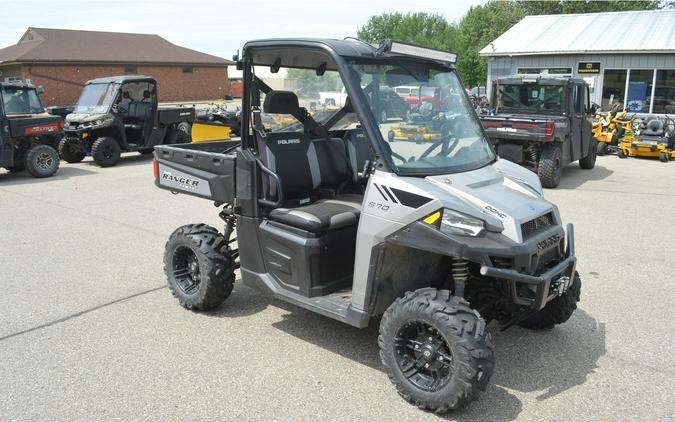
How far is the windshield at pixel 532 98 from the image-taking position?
11.9 metres

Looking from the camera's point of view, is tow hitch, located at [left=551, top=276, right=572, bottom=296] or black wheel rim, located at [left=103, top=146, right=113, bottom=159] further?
black wheel rim, located at [left=103, top=146, right=113, bottom=159]

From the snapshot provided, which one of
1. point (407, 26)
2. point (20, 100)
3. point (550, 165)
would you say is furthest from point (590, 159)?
point (407, 26)

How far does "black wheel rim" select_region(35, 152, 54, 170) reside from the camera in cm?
1216

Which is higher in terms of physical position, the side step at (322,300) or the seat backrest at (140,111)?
the seat backrest at (140,111)

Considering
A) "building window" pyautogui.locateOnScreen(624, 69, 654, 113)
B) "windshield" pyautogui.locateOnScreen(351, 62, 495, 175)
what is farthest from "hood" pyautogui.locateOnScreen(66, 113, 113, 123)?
"building window" pyautogui.locateOnScreen(624, 69, 654, 113)

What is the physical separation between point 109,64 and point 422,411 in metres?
39.4

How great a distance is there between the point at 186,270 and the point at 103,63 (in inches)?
1450

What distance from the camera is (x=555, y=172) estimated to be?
440 inches

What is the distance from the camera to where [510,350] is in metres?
4.34

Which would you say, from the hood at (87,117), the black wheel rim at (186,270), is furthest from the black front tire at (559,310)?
the hood at (87,117)

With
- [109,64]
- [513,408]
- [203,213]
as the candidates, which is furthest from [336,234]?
[109,64]

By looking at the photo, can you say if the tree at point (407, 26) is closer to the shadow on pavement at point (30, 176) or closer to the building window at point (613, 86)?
the building window at point (613, 86)

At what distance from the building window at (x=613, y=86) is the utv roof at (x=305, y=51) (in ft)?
59.4

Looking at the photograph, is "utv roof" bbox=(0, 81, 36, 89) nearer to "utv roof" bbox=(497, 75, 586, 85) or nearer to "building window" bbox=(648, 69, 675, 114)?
"utv roof" bbox=(497, 75, 586, 85)
